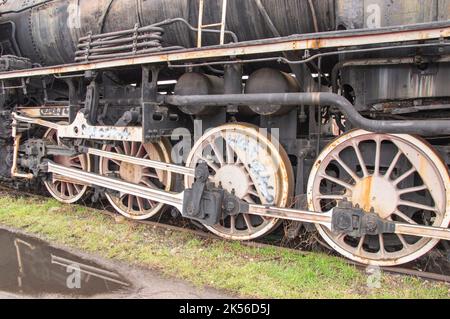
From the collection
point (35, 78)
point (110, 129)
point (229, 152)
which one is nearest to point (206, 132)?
point (229, 152)

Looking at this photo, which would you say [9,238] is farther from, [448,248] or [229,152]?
[448,248]

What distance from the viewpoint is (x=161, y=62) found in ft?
13.8

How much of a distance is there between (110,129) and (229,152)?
1395 mm

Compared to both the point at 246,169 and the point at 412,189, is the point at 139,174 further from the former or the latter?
the point at 412,189

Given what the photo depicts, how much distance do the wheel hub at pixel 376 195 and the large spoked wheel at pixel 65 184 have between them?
349 cm

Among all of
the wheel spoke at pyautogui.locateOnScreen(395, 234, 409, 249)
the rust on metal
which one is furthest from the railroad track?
the rust on metal

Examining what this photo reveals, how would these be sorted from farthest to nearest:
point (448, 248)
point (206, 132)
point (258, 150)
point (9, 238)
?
point (9, 238) < point (206, 132) < point (258, 150) < point (448, 248)

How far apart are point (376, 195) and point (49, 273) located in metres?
2.83

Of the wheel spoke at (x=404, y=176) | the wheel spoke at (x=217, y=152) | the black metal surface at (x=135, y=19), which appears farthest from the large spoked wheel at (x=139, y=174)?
the wheel spoke at (x=404, y=176)

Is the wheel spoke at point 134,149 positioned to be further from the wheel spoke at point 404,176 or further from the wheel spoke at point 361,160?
the wheel spoke at point 404,176

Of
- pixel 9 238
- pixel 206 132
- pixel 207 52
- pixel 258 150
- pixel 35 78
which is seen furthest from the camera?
pixel 35 78

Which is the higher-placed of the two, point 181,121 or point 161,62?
point 161,62

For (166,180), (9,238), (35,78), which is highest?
(35,78)

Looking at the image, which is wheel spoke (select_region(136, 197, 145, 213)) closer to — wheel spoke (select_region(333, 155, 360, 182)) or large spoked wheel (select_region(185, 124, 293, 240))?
large spoked wheel (select_region(185, 124, 293, 240))
